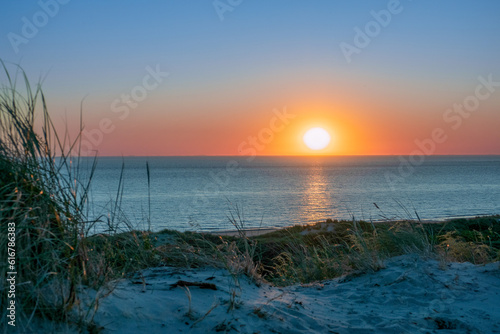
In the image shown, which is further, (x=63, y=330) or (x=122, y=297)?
(x=122, y=297)

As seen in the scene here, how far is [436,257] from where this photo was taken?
5648mm

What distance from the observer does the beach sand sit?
3332 mm

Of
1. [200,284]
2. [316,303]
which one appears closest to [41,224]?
[200,284]

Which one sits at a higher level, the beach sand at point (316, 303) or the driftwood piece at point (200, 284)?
the driftwood piece at point (200, 284)

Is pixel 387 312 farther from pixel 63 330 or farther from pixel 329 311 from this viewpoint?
pixel 63 330

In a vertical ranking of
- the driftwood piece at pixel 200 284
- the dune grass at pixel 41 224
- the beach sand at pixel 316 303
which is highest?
the dune grass at pixel 41 224

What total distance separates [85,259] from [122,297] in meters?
0.46

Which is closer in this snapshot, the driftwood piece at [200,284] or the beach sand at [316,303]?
the beach sand at [316,303]

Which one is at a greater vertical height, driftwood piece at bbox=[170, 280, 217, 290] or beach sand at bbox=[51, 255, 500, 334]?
driftwood piece at bbox=[170, 280, 217, 290]

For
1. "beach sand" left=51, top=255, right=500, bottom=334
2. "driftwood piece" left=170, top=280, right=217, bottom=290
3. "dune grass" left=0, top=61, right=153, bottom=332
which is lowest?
"beach sand" left=51, top=255, right=500, bottom=334

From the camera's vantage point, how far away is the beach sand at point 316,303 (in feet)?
10.9

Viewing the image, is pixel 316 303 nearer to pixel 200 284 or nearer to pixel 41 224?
pixel 200 284

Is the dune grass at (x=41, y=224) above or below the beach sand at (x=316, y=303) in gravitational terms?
above

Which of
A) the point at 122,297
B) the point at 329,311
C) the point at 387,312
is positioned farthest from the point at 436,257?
the point at 122,297
